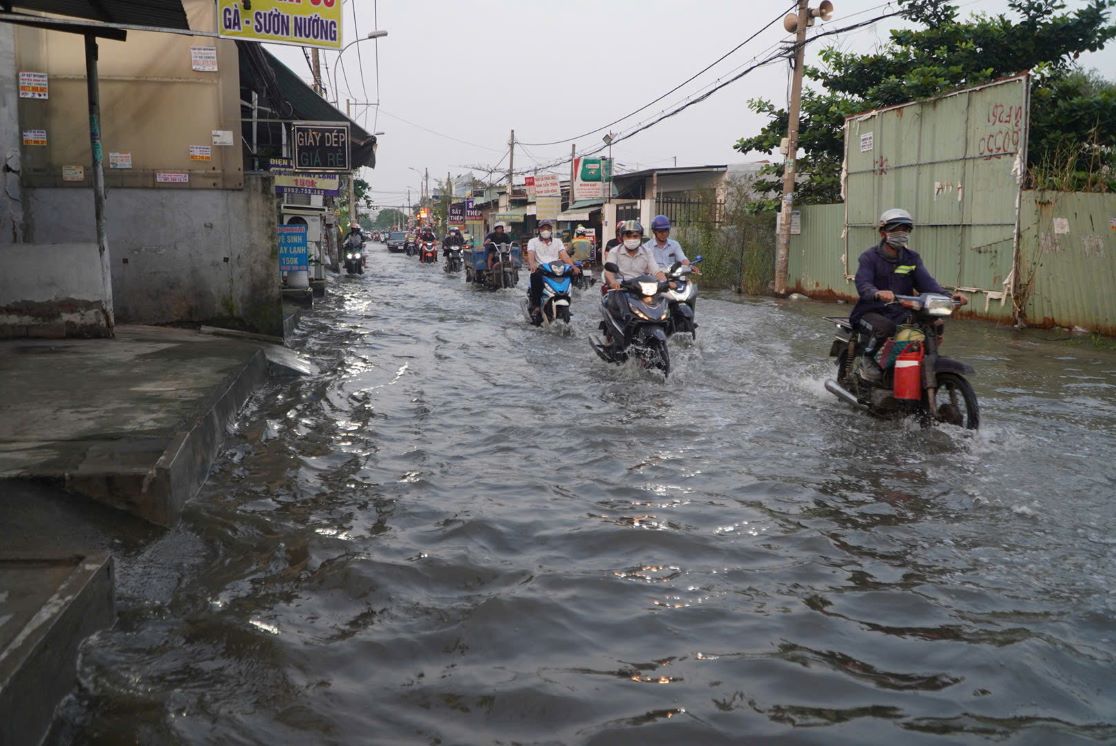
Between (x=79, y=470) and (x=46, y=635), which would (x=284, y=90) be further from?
(x=46, y=635)

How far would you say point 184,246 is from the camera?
9914 mm

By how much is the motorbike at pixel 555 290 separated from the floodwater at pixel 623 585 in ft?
18.4

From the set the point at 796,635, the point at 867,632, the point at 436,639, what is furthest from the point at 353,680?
the point at 867,632

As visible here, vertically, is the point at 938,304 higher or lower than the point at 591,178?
lower

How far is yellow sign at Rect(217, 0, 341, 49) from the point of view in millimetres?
8016

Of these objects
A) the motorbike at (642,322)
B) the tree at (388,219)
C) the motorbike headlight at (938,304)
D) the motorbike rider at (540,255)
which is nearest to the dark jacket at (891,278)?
the motorbike headlight at (938,304)

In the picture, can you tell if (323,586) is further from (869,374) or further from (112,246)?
(112,246)

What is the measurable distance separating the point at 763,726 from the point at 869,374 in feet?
15.8

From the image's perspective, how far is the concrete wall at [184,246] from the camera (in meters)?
9.63

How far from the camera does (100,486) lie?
4152mm

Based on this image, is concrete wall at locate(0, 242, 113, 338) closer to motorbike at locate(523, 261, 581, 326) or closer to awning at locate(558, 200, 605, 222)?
motorbike at locate(523, 261, 581, 326)

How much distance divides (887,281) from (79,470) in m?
5.70

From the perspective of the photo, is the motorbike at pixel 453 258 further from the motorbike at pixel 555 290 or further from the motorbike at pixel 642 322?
the motorbike at pixel 642 322

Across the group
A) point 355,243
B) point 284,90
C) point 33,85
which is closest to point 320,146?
point 284,90
